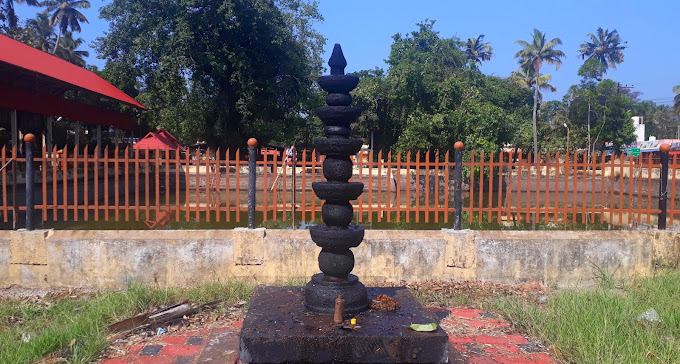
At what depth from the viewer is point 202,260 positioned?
6.37 metres

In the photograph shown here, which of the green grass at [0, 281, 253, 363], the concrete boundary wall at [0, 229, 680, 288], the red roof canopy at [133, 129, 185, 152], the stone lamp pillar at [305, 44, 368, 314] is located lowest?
the green grass at [0, 281, 253, 363]

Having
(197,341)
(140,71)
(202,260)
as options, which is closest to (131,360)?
(197,341)

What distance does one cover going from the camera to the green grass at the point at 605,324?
379cm

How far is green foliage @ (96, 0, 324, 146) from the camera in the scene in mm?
22125

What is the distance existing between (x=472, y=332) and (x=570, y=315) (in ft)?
2.93

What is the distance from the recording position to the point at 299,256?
6.41m

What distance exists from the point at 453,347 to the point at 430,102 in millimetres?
23078

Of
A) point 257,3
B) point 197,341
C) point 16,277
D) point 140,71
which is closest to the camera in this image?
point 197,341

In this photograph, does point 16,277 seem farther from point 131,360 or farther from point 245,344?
point 245,344

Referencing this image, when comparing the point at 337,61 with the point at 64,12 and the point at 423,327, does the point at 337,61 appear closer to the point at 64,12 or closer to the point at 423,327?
the point at 423,327

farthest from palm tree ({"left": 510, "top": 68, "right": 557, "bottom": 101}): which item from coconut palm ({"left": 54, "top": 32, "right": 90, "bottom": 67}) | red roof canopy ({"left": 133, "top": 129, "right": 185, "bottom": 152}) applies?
coconut palm ({"left": 54, "top": 32, "right": 90, "bottom": 67})

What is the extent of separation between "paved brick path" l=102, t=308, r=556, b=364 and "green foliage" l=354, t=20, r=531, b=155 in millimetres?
18707

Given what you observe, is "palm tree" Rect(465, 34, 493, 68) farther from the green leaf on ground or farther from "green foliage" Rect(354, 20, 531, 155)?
the green leaf on ground

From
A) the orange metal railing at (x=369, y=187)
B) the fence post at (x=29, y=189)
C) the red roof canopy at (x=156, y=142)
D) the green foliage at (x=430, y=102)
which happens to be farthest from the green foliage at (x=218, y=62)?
the fence post at (x=29, y=189)
